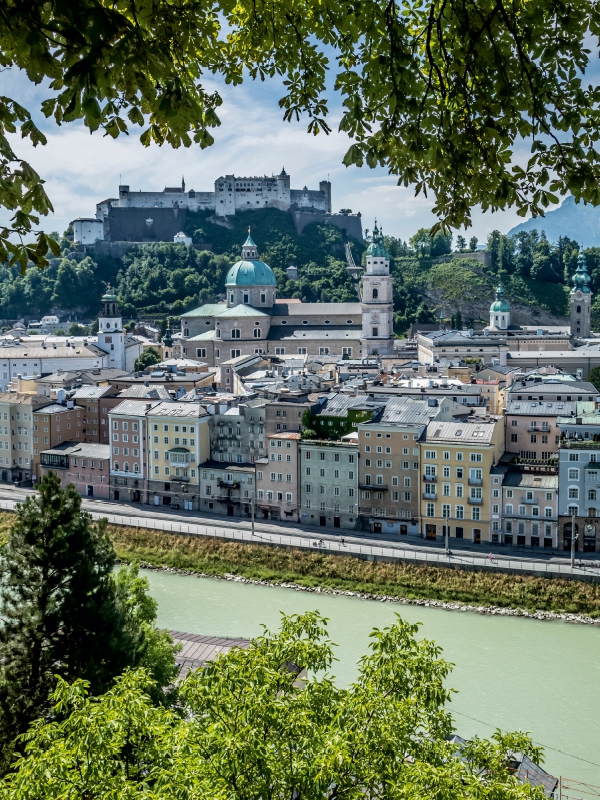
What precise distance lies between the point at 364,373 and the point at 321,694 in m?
23.7

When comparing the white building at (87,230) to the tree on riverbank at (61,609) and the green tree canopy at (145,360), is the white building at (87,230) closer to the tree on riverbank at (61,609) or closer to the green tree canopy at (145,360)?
the green tree canopy at (145,360)

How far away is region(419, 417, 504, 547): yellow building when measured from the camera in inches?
703

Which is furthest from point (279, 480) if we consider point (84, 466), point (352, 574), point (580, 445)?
point (580, 445)

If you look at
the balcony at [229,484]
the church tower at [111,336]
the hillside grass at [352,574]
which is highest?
the church tower at [111,336]

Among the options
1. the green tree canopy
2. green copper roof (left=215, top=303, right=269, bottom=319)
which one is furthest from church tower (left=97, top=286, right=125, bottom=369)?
green copper roof (left=215, top=303, right=269, bottom=319)

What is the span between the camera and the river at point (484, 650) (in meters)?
10.4

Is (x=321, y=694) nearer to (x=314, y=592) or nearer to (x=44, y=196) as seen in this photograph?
(x=44, y=196)

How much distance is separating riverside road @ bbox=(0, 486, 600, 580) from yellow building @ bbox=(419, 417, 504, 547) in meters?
0.60

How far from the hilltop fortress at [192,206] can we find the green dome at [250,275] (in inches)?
660

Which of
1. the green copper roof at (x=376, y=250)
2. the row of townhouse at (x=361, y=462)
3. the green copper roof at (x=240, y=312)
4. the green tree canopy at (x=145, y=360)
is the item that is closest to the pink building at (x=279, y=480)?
the row of townhouse at (x=361, y=462)

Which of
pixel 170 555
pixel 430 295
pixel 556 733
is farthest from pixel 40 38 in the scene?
pixel 430 295

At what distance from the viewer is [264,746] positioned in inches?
159

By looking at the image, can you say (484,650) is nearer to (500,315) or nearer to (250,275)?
(500,315)

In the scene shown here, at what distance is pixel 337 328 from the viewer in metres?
39.8
